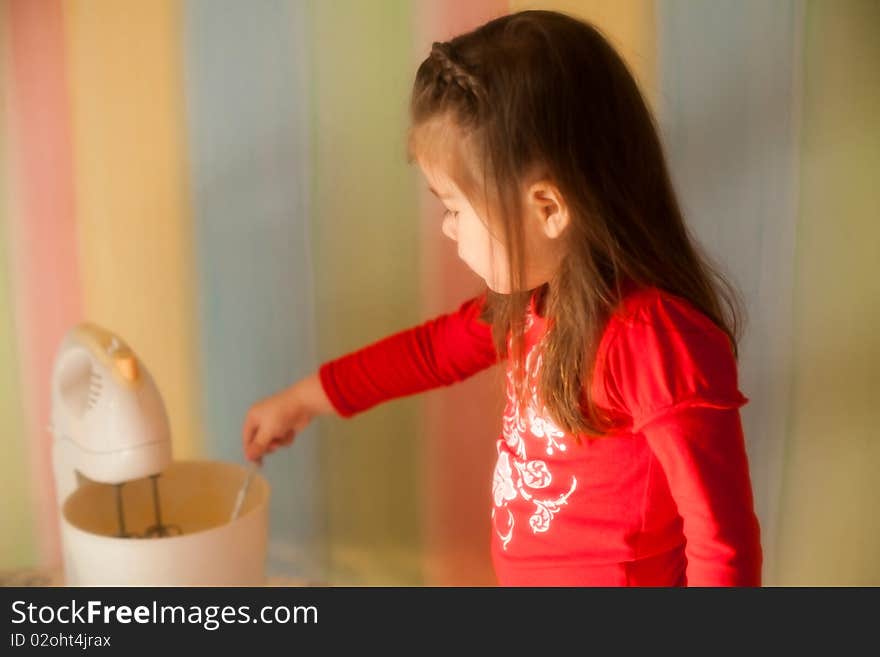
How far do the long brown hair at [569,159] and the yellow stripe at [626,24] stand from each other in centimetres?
21

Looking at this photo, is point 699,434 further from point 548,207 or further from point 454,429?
point 454,429

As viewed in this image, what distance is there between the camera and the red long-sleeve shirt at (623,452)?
2.18ft

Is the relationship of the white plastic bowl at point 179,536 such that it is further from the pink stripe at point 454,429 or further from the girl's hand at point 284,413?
the pink stripe at point 454,429

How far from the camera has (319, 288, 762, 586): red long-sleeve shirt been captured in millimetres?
664

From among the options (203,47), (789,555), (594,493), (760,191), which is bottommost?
(789,555)

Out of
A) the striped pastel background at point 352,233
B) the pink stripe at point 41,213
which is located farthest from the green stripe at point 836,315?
the pink stripe at point 41,213

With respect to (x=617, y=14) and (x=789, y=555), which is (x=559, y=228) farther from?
(x=789, y=555)

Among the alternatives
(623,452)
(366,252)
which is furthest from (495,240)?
(366,252)

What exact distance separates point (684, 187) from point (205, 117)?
0.47 meters

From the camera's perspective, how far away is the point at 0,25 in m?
0.94

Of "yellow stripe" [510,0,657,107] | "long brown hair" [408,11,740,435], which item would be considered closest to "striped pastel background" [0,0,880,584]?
"yellow stripe" [510,0,657,107]

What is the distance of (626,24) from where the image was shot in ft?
2.94

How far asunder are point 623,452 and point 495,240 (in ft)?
0.63
